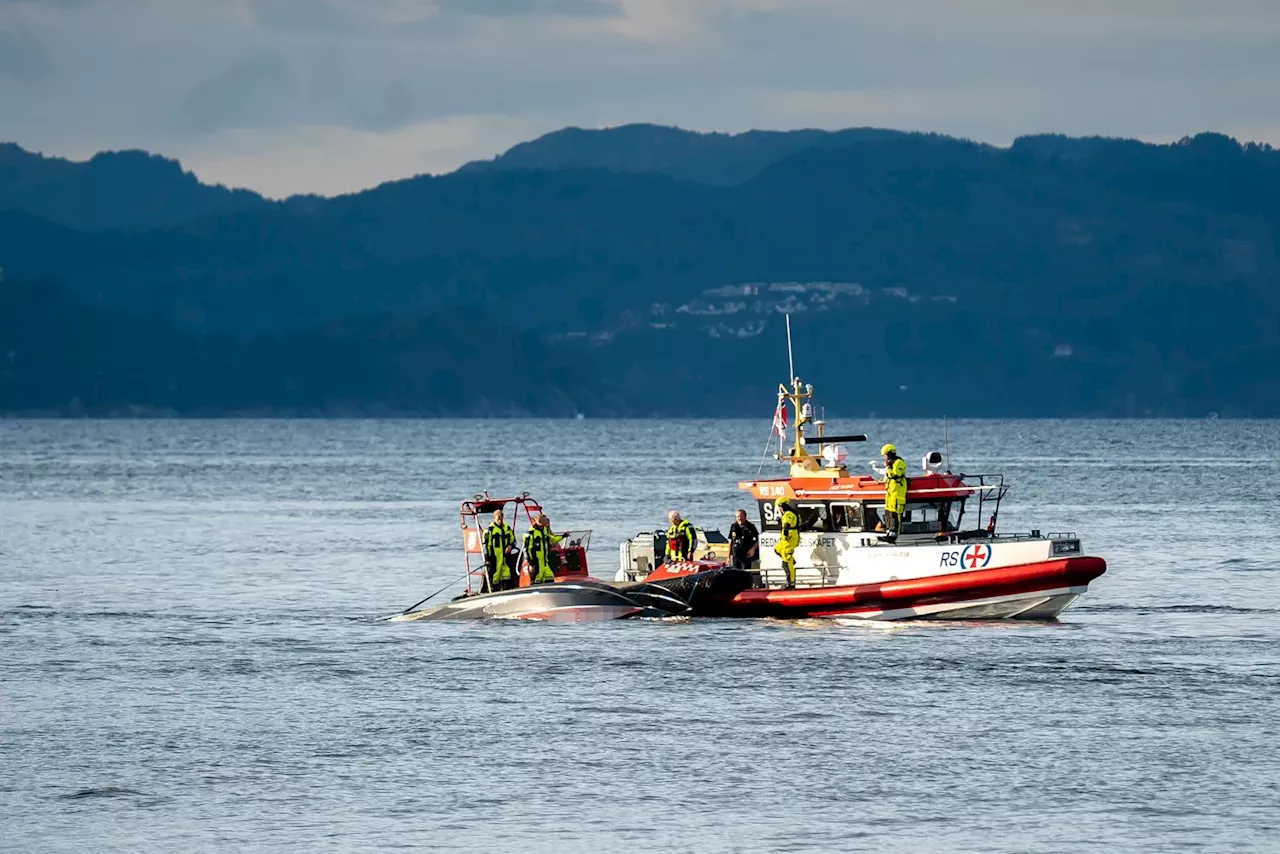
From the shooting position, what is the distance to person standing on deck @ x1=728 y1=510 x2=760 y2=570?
39562 mm

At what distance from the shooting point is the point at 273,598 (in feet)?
156

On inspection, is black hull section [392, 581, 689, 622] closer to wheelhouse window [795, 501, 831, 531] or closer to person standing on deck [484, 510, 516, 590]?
person standing on deck [484, 510, 516, 590]

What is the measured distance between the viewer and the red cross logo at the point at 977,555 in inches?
1459

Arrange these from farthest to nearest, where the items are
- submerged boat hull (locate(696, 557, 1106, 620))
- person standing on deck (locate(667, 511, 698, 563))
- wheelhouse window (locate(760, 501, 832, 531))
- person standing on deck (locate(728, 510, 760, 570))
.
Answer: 1. person standing on deck (locate(667, 511, 698, 563))
2. person standing on deck (locate(728, 510, 760, 570))
3. wheelhouse window (locate(760, 501, 832, 531))
4. submerged boat hull (locate(696, 557, 1106, 620))

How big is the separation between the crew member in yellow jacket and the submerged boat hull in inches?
19.1

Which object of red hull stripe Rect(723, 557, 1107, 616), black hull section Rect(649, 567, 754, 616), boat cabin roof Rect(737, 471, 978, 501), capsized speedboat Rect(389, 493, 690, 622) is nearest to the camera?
red hull stripe Rect(723, 557, 1107, 616)

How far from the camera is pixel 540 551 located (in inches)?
1571

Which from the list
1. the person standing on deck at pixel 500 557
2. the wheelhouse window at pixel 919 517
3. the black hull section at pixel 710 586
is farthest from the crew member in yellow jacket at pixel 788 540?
the person standing on deck at pixel 500 557

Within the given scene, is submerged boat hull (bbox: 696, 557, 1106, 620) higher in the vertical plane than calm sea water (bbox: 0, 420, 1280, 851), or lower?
higher

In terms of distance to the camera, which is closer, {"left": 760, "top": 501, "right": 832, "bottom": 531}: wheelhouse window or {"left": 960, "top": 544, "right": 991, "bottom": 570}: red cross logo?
{"left": 960, "top": 544, "right": 991, "bottom": 570}: red cross logo

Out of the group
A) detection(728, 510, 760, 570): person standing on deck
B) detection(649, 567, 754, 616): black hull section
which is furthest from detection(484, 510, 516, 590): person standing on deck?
detection(728, 510, 760, 570): person standing on deck

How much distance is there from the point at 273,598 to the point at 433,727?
67.1 ft

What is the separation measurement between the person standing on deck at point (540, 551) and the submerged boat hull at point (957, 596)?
13.6 ft

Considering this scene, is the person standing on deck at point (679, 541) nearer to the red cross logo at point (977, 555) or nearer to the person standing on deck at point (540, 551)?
the person standing on deck at point (540, 551)
